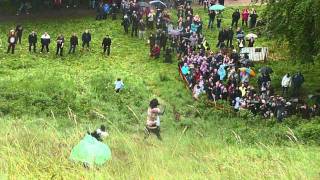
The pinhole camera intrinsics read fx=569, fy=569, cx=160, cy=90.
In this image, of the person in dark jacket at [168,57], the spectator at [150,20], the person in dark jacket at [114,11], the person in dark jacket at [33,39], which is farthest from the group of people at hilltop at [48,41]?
the person in dark jacket at [114,11]

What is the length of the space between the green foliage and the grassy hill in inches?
118

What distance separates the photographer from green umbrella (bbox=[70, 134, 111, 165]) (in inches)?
331

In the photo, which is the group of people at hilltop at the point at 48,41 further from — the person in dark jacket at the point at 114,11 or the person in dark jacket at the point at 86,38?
the person in dark jacket at the point at 114,11

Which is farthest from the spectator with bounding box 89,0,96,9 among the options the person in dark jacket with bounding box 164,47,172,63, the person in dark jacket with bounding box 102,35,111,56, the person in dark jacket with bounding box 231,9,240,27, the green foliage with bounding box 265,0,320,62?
the green foliage with bounding box 265,0,320,62

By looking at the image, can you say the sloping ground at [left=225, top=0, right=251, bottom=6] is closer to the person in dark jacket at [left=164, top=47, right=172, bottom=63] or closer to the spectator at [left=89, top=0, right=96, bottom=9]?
the spectator at [left=89, top=0, right=96, bottom=9]

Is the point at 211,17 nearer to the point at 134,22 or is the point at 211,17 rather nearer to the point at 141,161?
the point at 134,22

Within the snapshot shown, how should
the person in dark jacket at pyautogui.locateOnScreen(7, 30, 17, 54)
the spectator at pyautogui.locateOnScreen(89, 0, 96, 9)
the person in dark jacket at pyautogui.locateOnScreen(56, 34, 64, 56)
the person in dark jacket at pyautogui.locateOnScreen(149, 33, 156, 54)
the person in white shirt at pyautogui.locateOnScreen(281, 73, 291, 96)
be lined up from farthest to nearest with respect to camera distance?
the spectator at pyautogui.locateOnScreen(89, 0, 96, 9)
the person in dark jacket at pyautogui.locateOnScreen(149, 33, 156, 54)
the person in dark jacket at pyautogui.locateOnScreen(56, 34, 64, 56)
the person in dark jacket at pyautogui.locateOnScreen(7, 30, 17, 54)
the person in white shirt at pyautogui.locateOnScreen(281, 73, 291, 96)

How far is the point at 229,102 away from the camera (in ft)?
79.4

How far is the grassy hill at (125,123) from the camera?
309 inches

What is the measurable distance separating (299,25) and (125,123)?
941cm

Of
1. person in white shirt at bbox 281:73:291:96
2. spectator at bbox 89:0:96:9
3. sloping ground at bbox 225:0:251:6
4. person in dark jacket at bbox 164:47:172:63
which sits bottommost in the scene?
person in white shirt at bbox 281:73:291:96

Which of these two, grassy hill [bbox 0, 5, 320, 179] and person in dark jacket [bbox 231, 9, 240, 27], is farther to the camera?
person in dark jacket [bbox 231, 9, 240, 27]

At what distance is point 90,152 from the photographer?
910 centimetres

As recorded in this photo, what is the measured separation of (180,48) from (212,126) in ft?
39.9
